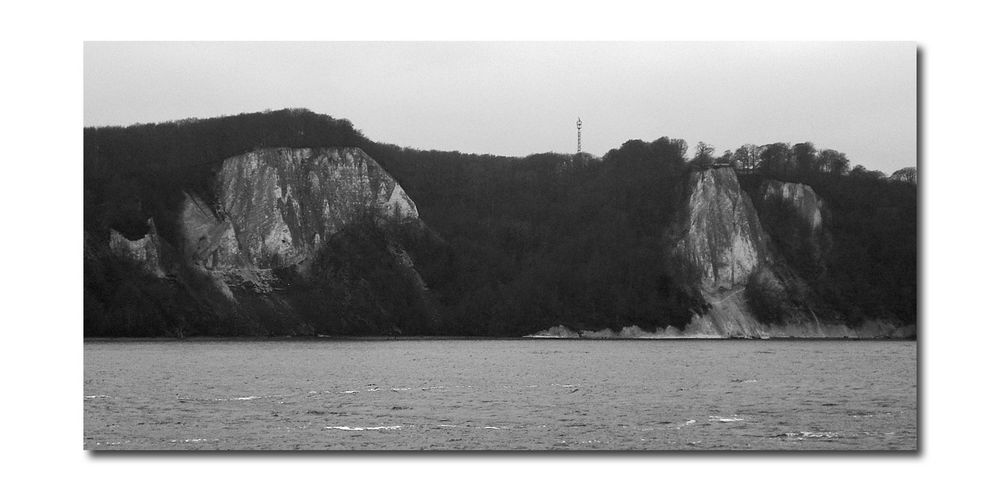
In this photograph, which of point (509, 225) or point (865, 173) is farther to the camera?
point (509, 225)

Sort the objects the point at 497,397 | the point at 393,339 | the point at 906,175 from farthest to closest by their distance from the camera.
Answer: the point at 393,339 < the point at 497,397 < the point at 906,175

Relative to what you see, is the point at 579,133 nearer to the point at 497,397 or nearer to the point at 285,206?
the point at 497,397

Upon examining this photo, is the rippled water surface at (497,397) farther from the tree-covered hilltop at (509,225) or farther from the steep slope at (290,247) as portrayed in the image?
the tree-covered hilltop at (509,225)

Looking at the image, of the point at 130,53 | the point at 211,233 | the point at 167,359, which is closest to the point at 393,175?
the point at 211,233

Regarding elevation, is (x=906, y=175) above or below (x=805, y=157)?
below

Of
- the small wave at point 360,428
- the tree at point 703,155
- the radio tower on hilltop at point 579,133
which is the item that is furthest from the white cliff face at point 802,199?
the small wave at point 360,428

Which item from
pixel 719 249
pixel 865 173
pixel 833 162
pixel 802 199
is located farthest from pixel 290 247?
pixel 865 173
